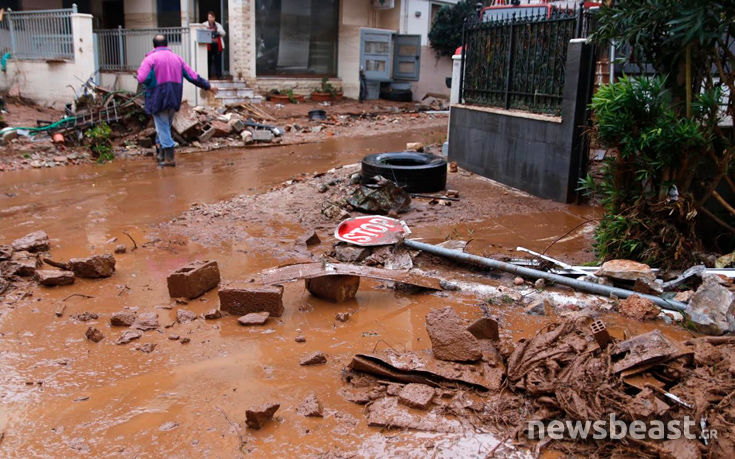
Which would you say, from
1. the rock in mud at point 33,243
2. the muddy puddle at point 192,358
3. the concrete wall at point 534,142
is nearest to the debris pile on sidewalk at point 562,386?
the muddy puddle at point 192,358

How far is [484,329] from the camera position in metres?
4.16

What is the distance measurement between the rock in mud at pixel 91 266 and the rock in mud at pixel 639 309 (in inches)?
169

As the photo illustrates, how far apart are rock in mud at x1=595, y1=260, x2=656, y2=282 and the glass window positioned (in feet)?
52.9

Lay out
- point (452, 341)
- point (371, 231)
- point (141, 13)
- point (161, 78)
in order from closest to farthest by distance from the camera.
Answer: point (452, 341)
point (371, 231)
point (161, 78)
point (141, 13)

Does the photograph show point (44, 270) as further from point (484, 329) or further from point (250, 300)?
point (484, 329)

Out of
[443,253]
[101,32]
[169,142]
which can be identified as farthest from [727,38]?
[101,32]

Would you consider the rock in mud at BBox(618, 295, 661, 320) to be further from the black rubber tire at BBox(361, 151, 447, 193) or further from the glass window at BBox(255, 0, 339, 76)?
the glass window at BBox(255, 0, 339, 76)

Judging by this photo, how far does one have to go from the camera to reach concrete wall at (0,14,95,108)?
15250mm

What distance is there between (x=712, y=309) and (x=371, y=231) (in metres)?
3.02

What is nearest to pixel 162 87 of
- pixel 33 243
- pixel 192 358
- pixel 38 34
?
pixel 33 243

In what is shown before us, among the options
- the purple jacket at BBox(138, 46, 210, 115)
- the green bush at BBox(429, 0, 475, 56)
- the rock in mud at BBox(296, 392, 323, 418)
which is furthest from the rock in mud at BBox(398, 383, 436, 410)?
the green bush at BBox(429, 0, 475, 56)

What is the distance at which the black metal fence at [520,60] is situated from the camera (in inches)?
328

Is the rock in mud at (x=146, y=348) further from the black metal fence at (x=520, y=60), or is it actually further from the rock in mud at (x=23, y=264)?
the black metal fence at (x=520, y=60)

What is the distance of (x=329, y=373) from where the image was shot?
152 inches
